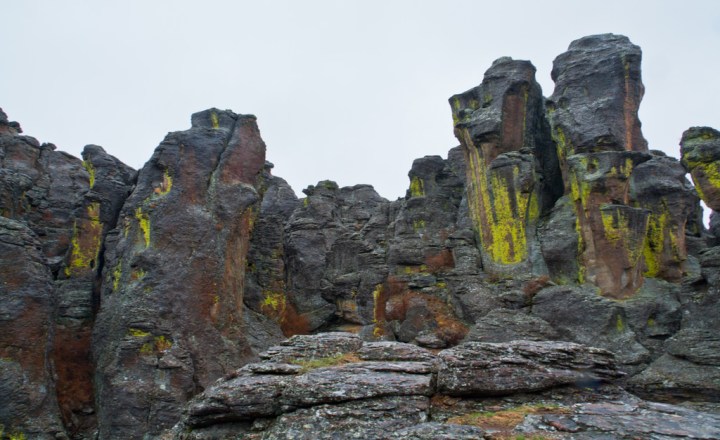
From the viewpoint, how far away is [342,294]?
42094mm

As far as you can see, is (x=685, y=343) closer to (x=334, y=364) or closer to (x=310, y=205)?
(x=334, y=364)

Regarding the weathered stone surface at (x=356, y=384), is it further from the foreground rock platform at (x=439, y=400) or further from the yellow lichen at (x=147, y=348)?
the yellow lichen at (x=147, y=348)

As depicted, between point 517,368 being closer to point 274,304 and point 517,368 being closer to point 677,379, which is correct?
point 677,379

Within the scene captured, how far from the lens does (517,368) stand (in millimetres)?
18219

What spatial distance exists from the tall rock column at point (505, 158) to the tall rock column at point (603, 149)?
205cm

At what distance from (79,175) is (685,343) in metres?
42.6

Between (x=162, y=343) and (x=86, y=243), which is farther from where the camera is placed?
(x=86, y=243)

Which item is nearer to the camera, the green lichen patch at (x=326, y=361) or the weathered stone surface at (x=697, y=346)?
the green lichen patch at (x=326, y=361)

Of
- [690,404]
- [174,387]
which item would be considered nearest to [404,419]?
[690,404]

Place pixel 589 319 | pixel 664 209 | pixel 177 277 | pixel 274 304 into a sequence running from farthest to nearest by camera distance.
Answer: pixel 274 304
pixel 664 209
pixel 177 277
pixel 589 319

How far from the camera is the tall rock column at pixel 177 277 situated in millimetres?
27688

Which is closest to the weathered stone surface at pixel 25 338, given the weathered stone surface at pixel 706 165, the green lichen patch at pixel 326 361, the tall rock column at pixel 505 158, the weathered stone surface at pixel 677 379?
the green lichen patch at pixel 326 361

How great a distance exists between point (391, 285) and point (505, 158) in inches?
427

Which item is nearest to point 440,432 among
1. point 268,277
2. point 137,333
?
point 137,333
